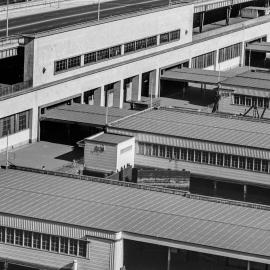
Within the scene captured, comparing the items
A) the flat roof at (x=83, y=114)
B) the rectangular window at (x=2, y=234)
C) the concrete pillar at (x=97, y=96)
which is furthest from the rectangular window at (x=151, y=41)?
the rectangular window at (x=2, y=234)

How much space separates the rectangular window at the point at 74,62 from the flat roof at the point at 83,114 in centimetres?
580

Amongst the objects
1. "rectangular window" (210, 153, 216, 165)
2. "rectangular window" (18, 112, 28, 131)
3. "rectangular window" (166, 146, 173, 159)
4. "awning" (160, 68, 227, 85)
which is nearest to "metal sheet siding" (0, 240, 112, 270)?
"rectangular window" (210, 153, 216, 165)

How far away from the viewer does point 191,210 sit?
66000mm

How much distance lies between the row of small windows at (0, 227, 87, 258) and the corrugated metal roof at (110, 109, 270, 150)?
24.7 m

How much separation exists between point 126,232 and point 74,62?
45.1 metres

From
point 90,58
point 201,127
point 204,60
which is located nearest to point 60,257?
point 201,127

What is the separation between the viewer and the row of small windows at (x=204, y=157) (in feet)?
272

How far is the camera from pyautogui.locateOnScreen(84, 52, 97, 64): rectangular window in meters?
107

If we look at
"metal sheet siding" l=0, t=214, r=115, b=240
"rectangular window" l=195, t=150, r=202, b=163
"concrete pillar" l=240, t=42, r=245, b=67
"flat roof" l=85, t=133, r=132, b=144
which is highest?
"metal sheet siding" l=0, t=214, r=115, b=240

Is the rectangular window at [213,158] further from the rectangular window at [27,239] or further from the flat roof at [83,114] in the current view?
the rectangular window at [27,239]

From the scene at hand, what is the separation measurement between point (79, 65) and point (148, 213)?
42.8 metres

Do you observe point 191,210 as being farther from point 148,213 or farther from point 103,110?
point 103,110

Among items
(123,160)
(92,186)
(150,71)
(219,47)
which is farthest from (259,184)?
(219,47)

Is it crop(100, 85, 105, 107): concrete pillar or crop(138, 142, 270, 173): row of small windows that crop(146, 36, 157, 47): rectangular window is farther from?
crop(138, 142, 270, 173): row of small windows
